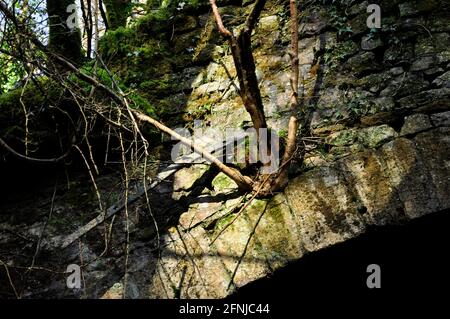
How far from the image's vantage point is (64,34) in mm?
3447

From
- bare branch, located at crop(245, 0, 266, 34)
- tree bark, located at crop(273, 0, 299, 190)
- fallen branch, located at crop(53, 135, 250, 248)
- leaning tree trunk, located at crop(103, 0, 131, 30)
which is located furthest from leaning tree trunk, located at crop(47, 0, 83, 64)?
tree bark, located at crop(273, 0, 299, 190)

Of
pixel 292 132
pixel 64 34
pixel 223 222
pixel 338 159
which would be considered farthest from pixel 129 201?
pixel 64 34

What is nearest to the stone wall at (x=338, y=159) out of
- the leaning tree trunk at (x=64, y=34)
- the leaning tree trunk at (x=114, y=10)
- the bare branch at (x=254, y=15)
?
the bare branch at (x=254, y=15)

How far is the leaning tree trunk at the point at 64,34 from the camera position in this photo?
3.40 metres

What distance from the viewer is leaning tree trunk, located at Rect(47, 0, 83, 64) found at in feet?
11.2

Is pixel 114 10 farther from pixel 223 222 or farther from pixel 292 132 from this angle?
pixel 223 222

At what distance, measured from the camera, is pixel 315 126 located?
258 centimetres

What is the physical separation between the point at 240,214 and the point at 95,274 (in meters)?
0.99

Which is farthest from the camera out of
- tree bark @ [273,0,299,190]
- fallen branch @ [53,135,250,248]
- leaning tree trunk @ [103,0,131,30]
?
leaning tree trunk @ [103,0,131,30]

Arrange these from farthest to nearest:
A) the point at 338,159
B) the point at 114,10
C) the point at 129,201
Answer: the point at 114,10 → the point at 129,201 → the point at 338,159

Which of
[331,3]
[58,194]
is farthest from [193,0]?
→ [58,194]

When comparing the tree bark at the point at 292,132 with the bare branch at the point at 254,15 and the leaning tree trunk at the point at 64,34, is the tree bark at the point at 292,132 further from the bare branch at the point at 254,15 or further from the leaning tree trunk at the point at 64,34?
the leaning tree trunk at the point at 64,34

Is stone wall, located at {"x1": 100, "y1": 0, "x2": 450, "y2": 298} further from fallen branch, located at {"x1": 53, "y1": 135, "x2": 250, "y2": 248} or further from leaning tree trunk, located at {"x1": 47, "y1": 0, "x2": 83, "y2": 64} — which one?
leaning tree trunk, located at {"x1": 47, "y1": 0, "x2": 83, "y2": 64}
